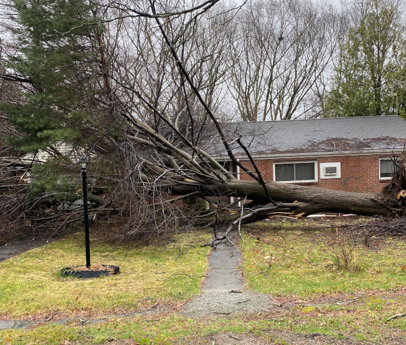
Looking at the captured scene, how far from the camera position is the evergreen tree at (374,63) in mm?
25969

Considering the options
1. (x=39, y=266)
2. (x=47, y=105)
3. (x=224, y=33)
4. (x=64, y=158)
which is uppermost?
(x=224, y=33)

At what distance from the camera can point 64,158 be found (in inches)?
467

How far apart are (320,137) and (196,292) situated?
42.2ft

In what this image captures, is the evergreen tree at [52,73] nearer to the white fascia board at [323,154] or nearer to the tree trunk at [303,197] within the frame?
the tree trunk at [303,197]

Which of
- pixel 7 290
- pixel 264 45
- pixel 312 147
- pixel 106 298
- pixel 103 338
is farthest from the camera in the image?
pixel 264 45

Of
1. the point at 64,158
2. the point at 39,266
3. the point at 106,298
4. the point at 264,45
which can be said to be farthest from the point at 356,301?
the point at 264,45

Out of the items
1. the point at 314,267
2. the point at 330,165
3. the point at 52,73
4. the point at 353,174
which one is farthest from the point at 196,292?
the point at 353,174

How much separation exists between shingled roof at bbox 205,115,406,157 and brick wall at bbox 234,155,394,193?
365mm

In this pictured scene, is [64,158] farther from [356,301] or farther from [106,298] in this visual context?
[356,301]

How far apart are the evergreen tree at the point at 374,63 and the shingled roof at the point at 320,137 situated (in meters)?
6.46

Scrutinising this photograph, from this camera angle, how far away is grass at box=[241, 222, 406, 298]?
A: 633 cm

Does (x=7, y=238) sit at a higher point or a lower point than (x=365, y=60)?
lower

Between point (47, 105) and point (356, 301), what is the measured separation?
9.19 meters

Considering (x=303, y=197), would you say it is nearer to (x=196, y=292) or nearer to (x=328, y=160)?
(x=328, y=160)
